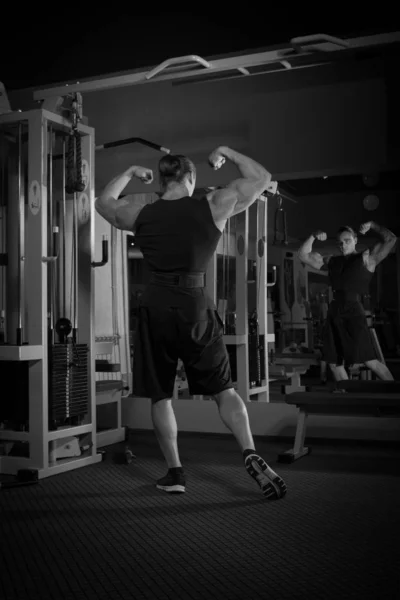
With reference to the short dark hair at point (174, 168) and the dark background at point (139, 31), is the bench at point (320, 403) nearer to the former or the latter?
the short dark hair at point (174, 168)

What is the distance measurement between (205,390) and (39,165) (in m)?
1.58

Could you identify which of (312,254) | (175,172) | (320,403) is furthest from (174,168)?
(312,254)

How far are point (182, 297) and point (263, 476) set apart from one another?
0.92 meters

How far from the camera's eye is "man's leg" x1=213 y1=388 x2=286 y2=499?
3062 millimetres

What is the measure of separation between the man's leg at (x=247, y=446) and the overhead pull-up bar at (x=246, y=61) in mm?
2077

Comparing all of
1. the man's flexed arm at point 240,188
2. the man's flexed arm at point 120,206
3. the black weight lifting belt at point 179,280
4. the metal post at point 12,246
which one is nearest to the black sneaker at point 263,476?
the black weight lifting belt at point 179,280

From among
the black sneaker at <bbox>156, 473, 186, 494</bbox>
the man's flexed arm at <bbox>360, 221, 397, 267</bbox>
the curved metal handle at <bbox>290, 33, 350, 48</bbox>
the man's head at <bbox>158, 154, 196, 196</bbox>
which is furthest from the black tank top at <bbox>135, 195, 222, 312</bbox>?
the man's flexed arm at <bbox>360, 221, 397, 267</bbox>

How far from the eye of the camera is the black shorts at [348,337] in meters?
5.06

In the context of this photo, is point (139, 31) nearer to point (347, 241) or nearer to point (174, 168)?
point (174, 168)

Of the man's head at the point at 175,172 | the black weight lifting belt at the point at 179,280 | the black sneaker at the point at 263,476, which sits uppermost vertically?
the man's head at the point at 175,172

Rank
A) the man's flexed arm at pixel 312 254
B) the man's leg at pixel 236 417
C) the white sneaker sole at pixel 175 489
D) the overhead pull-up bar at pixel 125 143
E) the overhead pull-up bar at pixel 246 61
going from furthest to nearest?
the man's flexed arm at pixel 312 254
the overhead pull-up bar at pixel 125 143
the overhead pull-up bar at pixel 246 61
the white sneaker sole at pixel 175 489
the man's leg at pixel 236 417

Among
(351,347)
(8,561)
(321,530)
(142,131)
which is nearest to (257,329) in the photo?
(351,347)

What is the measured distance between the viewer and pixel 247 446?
3143 millimetres

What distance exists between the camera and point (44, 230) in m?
3.73
